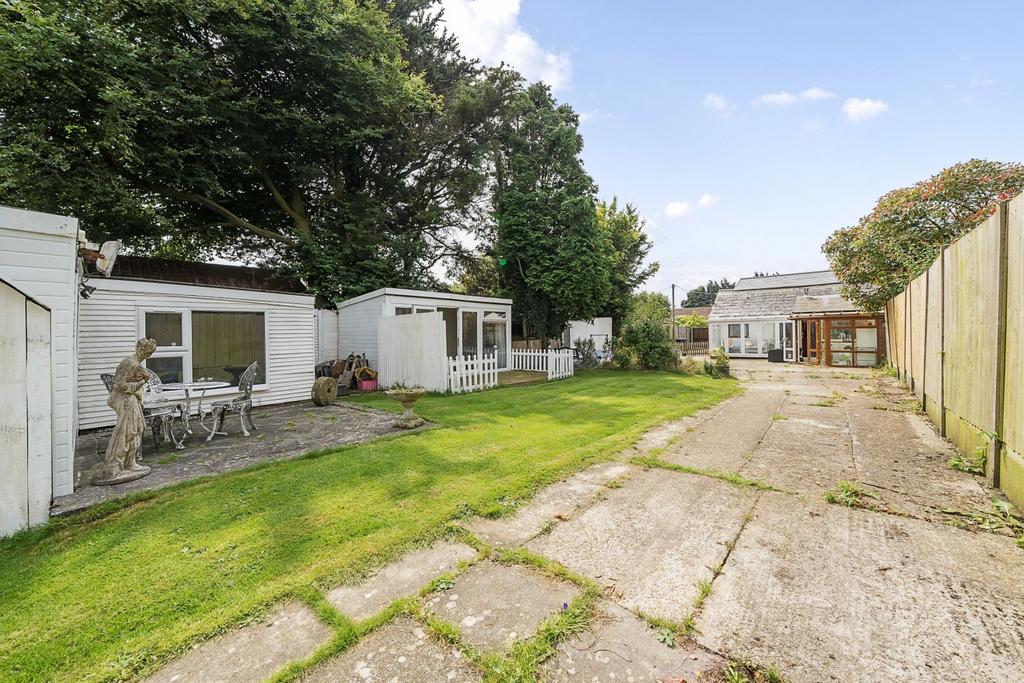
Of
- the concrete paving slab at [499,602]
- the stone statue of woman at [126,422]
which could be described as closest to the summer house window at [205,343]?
the stone statue of woman at [126,422]

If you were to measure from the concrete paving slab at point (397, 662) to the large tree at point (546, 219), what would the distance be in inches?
554

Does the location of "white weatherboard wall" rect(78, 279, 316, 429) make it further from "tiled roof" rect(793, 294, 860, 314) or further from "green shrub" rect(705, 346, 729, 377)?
"tiled roof" rect(793, 294, 860, 314)

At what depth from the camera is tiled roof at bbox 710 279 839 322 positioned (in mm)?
24875

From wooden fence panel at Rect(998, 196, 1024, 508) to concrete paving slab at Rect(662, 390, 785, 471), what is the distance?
2056 millimetres

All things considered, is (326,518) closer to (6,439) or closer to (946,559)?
(6,439)

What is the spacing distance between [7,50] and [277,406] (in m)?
9.48

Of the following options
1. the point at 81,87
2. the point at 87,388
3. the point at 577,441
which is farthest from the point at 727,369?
the point at 81,87

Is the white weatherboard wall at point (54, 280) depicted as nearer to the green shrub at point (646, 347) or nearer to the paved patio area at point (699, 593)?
the paved patio area at point (699, 593)

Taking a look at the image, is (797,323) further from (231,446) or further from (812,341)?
(231,446)

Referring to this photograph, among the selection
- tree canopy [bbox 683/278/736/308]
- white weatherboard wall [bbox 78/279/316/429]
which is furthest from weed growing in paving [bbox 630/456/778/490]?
tree canopy [bbox 683/278/736/308]

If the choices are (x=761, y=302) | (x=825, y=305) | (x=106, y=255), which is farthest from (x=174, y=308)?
(x=761, y=302)

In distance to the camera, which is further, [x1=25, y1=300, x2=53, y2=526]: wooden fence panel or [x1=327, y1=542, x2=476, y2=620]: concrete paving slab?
[x1=25, y1=300, x2=53, y2=526]: wooden fence panel

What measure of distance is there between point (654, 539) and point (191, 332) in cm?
920

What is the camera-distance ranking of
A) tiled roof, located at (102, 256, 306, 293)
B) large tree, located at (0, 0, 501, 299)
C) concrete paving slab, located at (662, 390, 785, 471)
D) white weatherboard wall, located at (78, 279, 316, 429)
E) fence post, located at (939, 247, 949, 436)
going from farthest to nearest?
tiled roof, located at (102, 256, 306, 293), large tree, located at (0, 0, 501, 299), white weatherboard wall, located at (78, 279, 316, 429), fence post, located at (939, 247, 949, 436), concrete paving slab, located at (662, 390, 785, 471)
